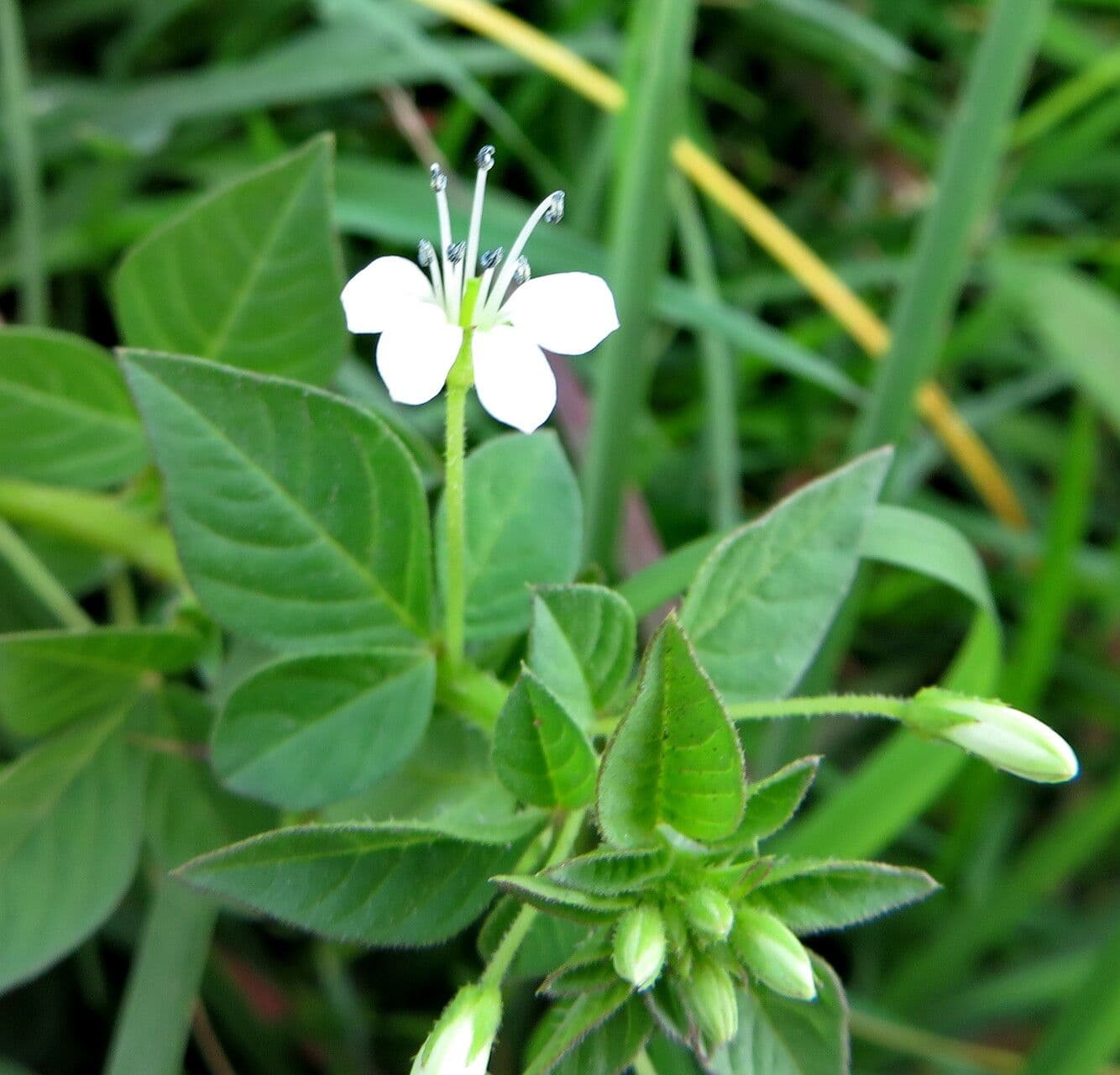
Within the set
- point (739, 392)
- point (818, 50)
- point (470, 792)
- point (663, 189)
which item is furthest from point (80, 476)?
point (818, 50)

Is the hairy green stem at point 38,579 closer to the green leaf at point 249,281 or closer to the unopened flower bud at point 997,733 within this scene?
the green leaf at point 249,281

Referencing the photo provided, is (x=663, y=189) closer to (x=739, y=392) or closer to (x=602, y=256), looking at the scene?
(x=602, y=256)

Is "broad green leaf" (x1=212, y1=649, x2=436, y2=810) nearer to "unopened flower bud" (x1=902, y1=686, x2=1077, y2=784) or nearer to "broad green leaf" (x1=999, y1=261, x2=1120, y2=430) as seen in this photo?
"unopened flower bud" (x1=902, y1=686, x2=1077, y2=784)

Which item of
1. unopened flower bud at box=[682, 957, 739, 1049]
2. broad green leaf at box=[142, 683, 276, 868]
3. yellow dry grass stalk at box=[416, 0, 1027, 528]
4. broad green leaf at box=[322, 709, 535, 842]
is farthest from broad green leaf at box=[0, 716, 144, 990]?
yellow dry grass stalk at box=[416, 0, 1027, 528]

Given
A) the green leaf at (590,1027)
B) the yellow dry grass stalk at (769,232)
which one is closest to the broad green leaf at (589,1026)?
the green leaf at (590,1027)

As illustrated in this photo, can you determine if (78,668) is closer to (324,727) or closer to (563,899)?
(324,727)

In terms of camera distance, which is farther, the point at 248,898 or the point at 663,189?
the point at 663,189
